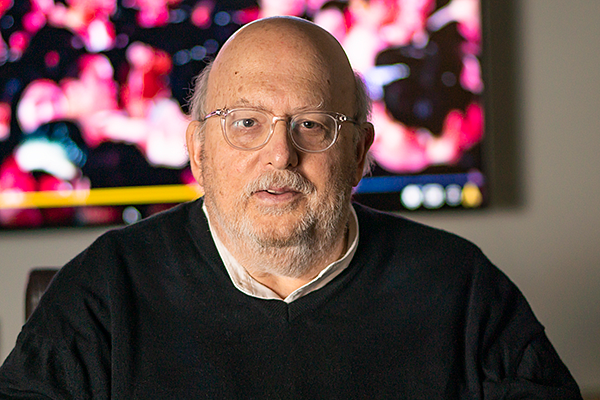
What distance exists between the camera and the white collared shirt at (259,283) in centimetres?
133

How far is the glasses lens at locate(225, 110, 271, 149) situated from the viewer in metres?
1.29

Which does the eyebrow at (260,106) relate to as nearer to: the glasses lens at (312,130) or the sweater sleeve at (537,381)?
the glasses lens at (312,130)

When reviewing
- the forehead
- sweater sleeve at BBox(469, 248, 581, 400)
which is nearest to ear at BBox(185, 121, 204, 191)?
the forehead

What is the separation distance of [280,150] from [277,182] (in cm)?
7

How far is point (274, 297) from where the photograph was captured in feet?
4.40

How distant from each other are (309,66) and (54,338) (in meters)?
0.77

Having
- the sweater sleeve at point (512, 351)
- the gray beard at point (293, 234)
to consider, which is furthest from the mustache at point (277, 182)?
the sweater sleeve at point (512, 351)

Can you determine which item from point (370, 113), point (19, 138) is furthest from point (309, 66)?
point (19, 138)

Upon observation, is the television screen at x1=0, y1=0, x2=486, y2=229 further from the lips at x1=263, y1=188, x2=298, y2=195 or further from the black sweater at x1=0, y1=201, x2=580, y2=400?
the lips at x1=263, y1=188, x2=298, y2=195

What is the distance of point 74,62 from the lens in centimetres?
256

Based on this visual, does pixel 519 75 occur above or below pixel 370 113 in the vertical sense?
above

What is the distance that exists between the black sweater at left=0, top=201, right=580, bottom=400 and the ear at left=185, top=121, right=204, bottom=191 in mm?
93

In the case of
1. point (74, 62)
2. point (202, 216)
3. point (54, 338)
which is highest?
point (74, 62)

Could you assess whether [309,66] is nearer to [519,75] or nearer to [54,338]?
[54,338]
